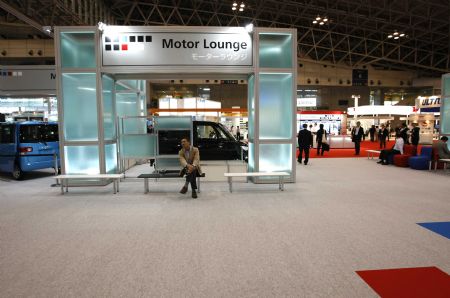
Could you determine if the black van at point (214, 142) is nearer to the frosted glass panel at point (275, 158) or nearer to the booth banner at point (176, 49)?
the frosted glass panel at point (275, 158)

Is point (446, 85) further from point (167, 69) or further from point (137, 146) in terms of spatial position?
point (137, 146)

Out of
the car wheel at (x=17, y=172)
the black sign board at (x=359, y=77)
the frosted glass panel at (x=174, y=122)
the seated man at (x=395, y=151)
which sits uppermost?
the black sign board at (x=359, y=77)

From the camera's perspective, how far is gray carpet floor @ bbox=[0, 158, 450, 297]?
311 centimetres

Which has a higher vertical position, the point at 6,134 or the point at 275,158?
the point at 6,134

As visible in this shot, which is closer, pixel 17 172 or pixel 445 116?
pixel 17 172

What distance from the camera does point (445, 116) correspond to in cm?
1180

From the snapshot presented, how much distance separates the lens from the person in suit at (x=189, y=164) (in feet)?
22.7

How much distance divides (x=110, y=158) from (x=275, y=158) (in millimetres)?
4565

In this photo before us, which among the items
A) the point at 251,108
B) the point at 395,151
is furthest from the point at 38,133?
the point at 395,151

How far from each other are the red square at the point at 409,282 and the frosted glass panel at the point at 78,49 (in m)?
7.82

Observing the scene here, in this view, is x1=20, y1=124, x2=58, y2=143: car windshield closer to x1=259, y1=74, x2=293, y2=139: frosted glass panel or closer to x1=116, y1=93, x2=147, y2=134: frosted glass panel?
x1=116, y1=93, x2=147, y2=134: frosted glass panel

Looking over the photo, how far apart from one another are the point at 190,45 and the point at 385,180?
652 centimetres

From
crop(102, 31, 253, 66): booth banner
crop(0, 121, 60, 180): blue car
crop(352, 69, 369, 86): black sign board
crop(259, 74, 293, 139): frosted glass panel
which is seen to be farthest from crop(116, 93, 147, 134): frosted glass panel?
crop(352, 69, 369, 86): black sign board

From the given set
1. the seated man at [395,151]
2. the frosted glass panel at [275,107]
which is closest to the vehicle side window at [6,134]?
the frosted glass panel at [275,107]
